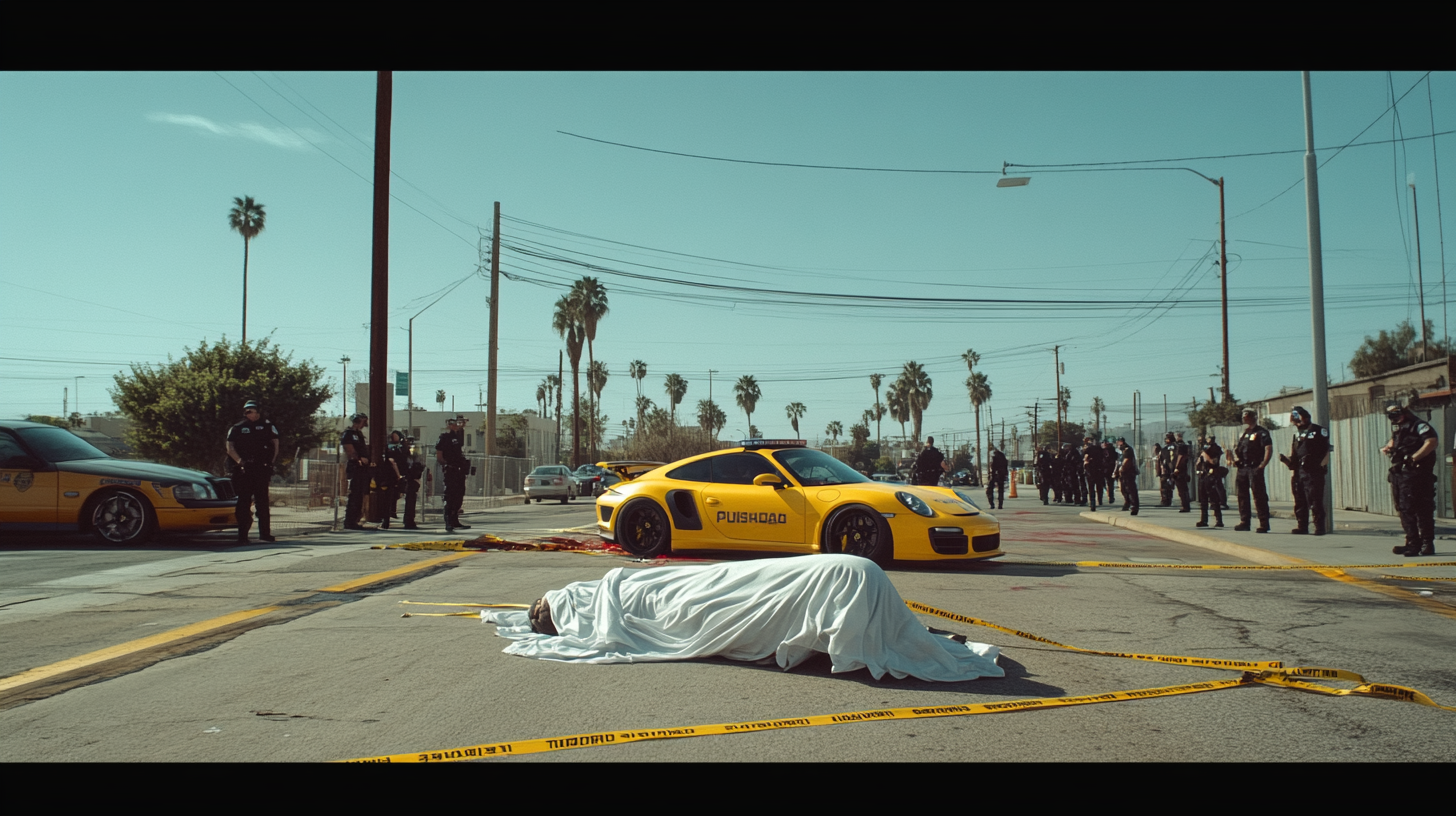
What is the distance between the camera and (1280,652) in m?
5.51

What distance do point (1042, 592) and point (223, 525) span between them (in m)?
10.0

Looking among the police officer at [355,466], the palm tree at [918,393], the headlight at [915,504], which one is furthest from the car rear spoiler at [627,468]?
the palm tree at [918,393]

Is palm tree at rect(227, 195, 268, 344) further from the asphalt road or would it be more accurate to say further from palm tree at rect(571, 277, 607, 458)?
the asphalt road

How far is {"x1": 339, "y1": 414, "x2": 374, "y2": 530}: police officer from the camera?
14930 mm

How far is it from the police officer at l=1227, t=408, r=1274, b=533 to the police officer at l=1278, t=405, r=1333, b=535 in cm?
40

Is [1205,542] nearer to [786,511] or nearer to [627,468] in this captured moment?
[786,511]

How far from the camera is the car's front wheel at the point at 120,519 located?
1135 centimetres

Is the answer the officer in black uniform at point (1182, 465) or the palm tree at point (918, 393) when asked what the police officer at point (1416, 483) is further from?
the palm tree at point (918, 393)

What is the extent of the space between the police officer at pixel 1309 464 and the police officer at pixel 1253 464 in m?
0.40

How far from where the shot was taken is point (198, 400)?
2709cm

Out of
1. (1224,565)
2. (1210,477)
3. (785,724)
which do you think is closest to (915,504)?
(1224,565)

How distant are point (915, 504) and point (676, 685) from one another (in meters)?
5.11

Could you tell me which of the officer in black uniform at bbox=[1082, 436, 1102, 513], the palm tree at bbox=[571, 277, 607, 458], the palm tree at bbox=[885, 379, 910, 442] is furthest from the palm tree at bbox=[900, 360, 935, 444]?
the officer in black uniform at bbox=[1082, 436, 1102, 513]
